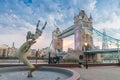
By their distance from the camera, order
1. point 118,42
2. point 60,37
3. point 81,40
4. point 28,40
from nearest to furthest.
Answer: point 28,40
point 118,42
point 81,40
point 60,37

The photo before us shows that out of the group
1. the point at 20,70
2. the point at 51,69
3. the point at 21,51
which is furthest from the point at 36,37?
the point at 20,70

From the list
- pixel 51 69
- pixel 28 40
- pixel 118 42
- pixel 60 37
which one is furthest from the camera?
pixel 60 37

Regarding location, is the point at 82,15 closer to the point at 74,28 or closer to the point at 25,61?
the point at 74,28

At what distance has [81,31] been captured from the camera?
52.3 metres

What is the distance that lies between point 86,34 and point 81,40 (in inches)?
141

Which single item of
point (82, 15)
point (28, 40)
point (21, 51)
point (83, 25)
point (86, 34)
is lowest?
point (21, 51)

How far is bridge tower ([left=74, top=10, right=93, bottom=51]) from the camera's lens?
2022 inches

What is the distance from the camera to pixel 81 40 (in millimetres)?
51281

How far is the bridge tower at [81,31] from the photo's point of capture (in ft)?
168

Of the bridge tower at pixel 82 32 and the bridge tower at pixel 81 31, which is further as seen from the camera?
the bridge tower at pixel 81 31

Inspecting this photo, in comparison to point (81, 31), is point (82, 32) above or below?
below

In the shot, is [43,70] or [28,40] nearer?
[28,40]

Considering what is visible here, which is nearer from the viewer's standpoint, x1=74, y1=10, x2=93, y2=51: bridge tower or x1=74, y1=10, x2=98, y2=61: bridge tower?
x1=74, y1=10, x2=98, y2=61: bridge tower

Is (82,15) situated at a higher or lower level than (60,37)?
higher
